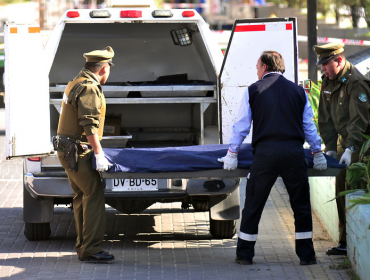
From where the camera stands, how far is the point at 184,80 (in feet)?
25.0

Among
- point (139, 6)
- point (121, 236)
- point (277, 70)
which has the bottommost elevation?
point (121, 236)

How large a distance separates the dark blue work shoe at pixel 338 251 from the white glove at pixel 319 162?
869 millimetres

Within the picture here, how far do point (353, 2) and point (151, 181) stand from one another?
68.0 ft

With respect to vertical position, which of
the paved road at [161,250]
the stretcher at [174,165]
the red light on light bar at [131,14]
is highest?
the red light on light bar at [131,14]

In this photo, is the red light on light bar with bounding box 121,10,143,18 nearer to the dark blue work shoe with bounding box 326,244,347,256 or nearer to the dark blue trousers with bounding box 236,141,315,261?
the dark blue trousers with bounding box 236,141,315,261

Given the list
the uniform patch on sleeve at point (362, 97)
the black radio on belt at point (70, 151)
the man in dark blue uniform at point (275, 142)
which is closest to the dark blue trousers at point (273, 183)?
the man in dark blue uniform at point (275, 142)

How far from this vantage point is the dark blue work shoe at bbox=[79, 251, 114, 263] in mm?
5359

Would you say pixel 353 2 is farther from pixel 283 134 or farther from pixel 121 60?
pixel 283 134

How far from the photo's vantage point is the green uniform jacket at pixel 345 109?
5.24 m

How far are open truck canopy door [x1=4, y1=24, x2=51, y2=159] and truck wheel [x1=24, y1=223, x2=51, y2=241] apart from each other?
0.88 metres

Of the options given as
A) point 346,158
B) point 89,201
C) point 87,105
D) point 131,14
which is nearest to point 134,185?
point 89,201

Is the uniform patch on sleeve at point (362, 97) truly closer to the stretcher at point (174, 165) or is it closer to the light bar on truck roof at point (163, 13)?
the stretcher at point (174, 165)

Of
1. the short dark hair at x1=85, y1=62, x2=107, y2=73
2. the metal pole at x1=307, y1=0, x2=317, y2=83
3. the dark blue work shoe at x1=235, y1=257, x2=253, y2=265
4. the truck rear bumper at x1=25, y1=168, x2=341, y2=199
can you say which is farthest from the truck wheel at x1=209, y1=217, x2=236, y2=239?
the metal pole at x1=307, y1=0, x2=317, y2=83

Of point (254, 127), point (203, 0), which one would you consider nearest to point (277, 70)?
point (254, 127)
